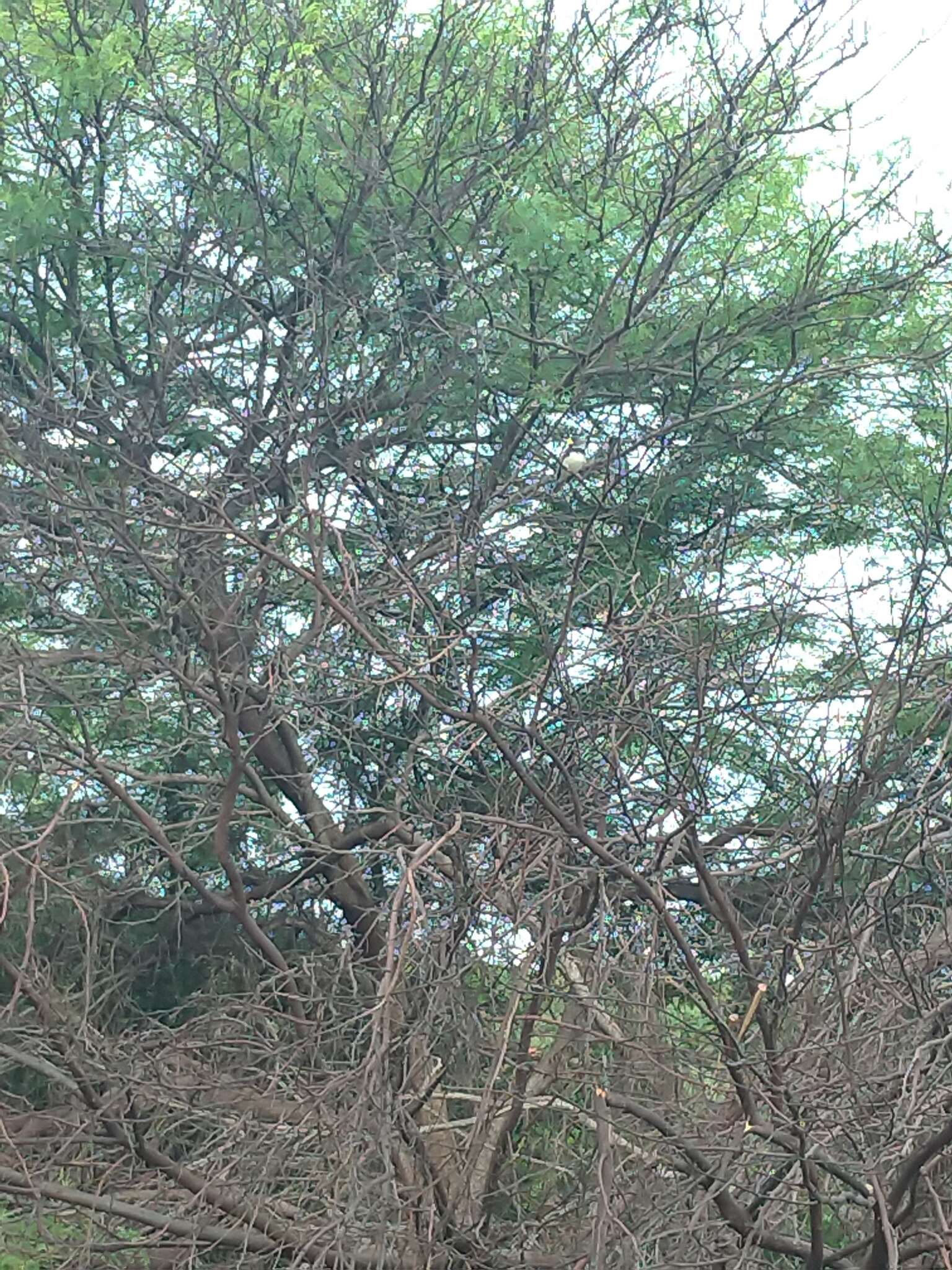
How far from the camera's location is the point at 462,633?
416 cm

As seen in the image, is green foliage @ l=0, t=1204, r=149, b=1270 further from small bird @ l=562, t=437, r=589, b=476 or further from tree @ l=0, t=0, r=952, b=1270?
small bird @ l=562, t=437, r=589, b=476

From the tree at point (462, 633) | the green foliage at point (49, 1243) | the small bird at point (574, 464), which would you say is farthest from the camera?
the small bird at point (574, 464)

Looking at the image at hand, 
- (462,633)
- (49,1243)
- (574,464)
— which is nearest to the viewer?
(462,633)

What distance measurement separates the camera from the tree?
4223 mm

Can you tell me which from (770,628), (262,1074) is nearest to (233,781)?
(262,1074)

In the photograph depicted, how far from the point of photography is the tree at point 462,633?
13.9 ft

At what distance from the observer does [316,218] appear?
24.5ft

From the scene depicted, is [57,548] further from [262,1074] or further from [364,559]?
[262,1074]

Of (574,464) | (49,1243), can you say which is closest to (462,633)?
(49,1243)

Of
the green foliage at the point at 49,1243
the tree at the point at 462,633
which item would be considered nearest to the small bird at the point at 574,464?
the tree at the point at 462,633

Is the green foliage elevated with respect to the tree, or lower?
lower

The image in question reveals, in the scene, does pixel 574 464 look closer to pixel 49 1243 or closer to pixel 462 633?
pixel 462 633

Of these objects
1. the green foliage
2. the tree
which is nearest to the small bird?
the tree

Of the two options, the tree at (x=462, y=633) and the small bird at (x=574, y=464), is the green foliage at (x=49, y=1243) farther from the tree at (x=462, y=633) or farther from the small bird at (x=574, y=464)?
the small bird at (x=574, y=464)
